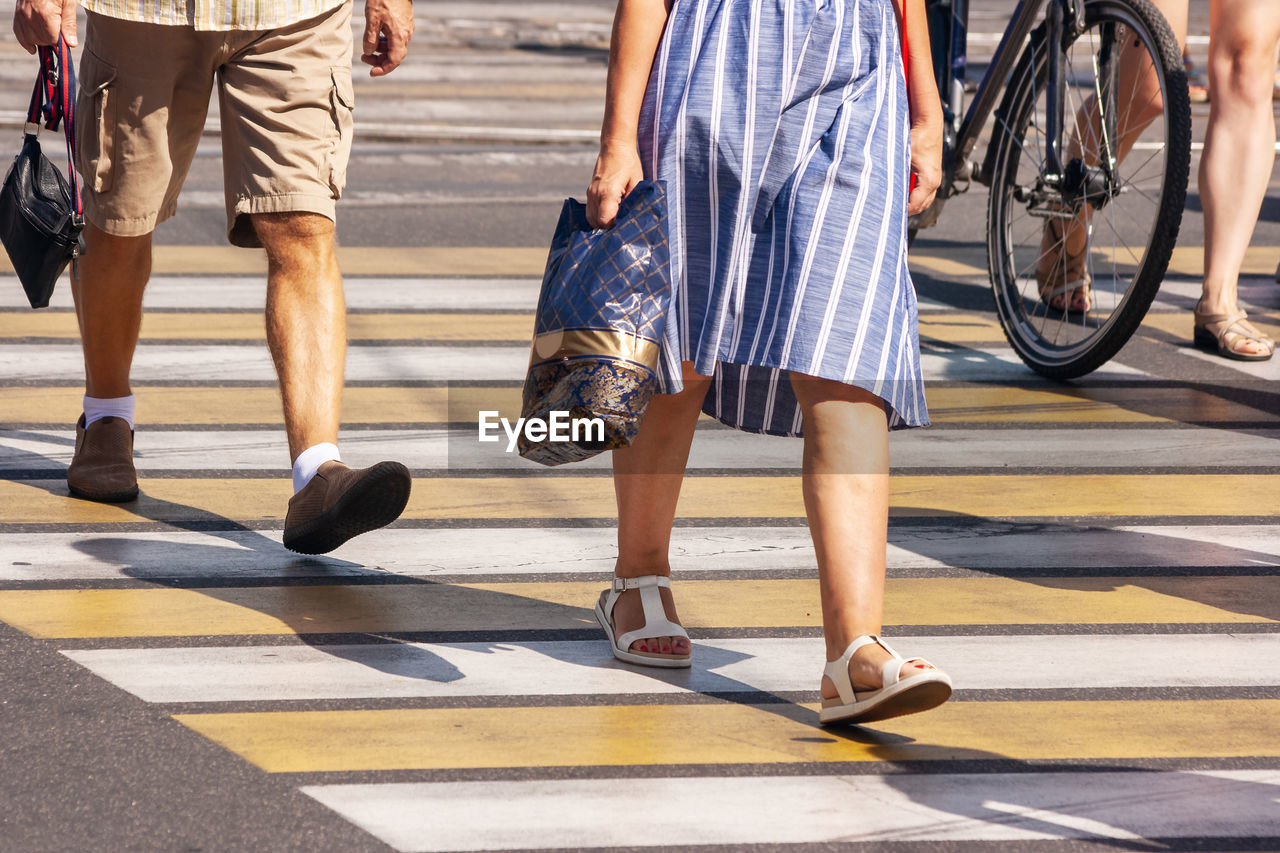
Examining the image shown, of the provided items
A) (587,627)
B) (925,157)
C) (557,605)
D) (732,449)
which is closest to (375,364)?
(732,449)

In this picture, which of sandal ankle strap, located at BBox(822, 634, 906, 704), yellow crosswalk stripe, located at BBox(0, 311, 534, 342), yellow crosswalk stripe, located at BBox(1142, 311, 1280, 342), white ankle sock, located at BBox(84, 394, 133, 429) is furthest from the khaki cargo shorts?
yellow crosswalk stripe, located at BBox(1142, 311, 1280, 342)

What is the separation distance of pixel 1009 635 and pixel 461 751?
1144 mm

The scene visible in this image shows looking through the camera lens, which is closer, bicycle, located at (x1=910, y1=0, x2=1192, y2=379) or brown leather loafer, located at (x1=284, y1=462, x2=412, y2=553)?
brown leather loafer, located at (x1=284, y1=462, x2=412, y2=553)

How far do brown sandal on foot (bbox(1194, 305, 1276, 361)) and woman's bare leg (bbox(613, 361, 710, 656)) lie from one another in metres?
3.12

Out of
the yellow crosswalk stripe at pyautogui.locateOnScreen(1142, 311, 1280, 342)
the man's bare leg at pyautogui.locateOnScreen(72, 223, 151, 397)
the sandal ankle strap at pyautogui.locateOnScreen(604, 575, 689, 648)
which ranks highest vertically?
the man's bare leg at pyautogui.locateOnScreen(72, 223, 151, 397)

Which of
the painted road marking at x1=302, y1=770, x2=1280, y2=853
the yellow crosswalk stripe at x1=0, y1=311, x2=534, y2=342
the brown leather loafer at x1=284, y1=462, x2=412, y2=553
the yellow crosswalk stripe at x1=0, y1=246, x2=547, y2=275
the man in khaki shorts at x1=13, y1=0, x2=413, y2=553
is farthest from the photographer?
the yellow crosswalk stripe at x1=0, y1=246, x2=547, y2=275

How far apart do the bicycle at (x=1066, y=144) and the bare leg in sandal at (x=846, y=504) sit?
93.2 inches

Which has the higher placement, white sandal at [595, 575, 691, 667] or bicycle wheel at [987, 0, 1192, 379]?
bicycle wheel at [987, 0, 1192, 379]

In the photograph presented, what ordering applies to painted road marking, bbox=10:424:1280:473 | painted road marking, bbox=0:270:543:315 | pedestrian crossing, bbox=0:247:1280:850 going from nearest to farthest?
1. pedestrian crossing, bbox=0:247:1280:850
2. painted road marking, bbox=10:424:1280:473
3. painted road marking, bbox=0:270:543:315

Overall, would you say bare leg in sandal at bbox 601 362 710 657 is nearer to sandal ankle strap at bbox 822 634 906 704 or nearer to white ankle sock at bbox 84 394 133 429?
sandal ankle strap at bbox 822 634 906 704

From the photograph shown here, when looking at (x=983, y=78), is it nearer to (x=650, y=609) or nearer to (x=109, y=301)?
(x=109, y=301)

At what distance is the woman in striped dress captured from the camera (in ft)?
10.2

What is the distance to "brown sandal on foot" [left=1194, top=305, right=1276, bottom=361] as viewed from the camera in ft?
19.8

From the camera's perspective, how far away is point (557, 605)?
377 cm
